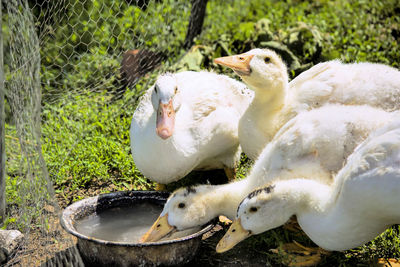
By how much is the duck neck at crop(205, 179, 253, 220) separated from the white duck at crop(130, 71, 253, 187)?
48 centimetres

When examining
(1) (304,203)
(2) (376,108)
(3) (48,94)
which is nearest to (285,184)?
(1) (304,203)

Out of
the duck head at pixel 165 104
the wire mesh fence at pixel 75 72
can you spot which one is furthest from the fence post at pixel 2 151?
the duck head at pixel 165 104

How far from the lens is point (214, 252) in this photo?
396 cm

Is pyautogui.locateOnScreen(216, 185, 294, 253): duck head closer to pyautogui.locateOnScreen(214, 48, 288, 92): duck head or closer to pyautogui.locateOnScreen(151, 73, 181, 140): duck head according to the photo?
pyautogui.locateOnScreen(151, 73, 181, 140): duck head

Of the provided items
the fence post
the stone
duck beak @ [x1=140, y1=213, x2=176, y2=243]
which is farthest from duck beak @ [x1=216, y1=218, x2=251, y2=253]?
the fence post

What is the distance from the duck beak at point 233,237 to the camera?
3591 mm

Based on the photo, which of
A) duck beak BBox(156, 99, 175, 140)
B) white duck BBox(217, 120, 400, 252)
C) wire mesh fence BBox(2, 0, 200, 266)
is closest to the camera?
white duck BBox(217, 120, 400, 252)

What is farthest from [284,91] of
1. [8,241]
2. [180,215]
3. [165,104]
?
[8,241]

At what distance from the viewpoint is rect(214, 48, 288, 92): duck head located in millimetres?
4418

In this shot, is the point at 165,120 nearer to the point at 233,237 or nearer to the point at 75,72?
the point at 233,237

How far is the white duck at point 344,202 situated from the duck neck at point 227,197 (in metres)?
0.29

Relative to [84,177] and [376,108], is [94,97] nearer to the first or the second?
[84,177]

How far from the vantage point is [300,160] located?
381 cm

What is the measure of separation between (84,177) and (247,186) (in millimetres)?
1643
